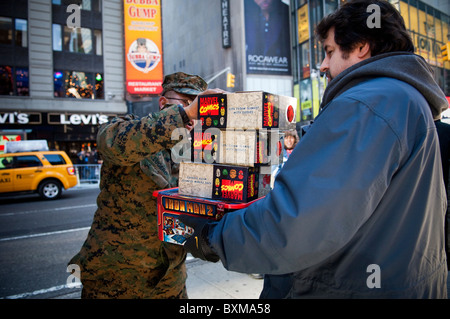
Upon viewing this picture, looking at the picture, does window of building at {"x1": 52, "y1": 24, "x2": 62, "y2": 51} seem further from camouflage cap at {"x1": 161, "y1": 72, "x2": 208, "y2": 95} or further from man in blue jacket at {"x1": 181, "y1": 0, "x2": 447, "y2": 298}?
man in blue jacket at {"x1": 181, "y1": 0, "x2": 447, "y2": 298}

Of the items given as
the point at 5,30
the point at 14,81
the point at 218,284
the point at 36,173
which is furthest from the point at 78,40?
the point at 218,284

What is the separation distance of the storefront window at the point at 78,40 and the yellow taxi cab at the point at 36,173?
38.2 feet

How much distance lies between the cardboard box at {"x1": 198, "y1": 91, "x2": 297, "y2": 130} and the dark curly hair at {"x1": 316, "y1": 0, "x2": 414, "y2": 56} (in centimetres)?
42

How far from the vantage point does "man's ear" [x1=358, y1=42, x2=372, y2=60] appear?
4.29ft

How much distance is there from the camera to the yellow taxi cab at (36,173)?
1116 cm

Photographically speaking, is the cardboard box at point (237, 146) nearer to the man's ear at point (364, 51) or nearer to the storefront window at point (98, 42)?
the man's ear at point (364, 51)

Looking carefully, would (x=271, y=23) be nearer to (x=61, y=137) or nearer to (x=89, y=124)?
(x=89, y=124)

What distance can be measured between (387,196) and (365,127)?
0.91 feet

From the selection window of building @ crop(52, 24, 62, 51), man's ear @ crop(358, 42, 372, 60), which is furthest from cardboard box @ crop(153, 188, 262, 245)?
window of building @ crop(52, 24, 62, 51)

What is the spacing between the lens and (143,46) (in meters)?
20.1

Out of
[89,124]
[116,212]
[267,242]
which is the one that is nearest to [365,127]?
[267,242]

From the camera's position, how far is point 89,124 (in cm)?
2120

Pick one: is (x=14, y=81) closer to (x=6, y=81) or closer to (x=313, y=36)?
(x=6, y=81)

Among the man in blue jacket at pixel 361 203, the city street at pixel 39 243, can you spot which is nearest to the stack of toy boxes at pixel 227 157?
the man in blue jacket at pixel 361 203
